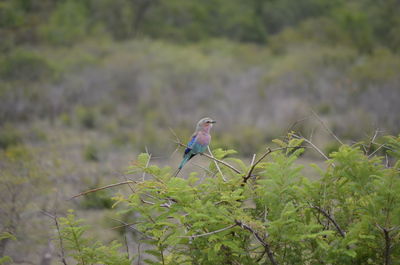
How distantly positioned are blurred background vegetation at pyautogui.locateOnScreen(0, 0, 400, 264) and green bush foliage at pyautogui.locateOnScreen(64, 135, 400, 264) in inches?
220

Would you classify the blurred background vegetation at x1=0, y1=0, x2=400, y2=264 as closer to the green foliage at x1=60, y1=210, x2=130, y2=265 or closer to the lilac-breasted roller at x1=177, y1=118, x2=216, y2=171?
the green foliage at x1=60, y1=210, x2=130, y2=265

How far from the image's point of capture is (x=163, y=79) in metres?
29.2

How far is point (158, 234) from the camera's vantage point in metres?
3.69

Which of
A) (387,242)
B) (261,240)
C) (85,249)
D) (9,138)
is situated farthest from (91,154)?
(387,242)

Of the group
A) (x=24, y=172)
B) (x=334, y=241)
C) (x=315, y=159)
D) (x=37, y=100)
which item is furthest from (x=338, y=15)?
(x=334, y=241)

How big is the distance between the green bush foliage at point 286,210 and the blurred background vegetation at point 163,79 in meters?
5.59

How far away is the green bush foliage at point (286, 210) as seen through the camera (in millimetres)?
3174

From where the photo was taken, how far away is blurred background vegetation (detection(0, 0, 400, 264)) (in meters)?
15.6

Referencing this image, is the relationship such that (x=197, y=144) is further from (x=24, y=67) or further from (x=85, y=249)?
(x=24, y=67)

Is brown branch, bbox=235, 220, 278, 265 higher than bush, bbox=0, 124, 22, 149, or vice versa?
brown branch, bbox=235, 220, 278, 265

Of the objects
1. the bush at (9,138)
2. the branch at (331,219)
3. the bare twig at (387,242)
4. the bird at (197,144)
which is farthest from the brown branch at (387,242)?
the bush at (9,138)

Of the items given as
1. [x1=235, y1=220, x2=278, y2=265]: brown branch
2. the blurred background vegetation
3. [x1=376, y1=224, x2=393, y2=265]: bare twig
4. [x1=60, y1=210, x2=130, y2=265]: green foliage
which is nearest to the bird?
[x1=60, y1=210, x2=130, y2=265]: green foliage

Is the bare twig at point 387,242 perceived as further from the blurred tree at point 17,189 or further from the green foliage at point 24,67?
the green foliage at point 24,67

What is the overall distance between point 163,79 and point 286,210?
26.7 m
